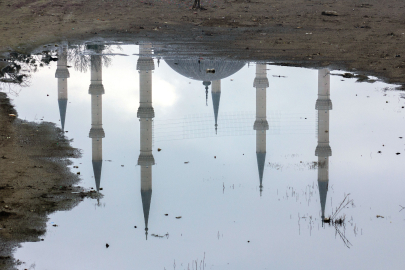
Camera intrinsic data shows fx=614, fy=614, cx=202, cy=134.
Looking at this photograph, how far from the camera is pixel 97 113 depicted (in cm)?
1376

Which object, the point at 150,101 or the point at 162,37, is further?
the point at 162,37

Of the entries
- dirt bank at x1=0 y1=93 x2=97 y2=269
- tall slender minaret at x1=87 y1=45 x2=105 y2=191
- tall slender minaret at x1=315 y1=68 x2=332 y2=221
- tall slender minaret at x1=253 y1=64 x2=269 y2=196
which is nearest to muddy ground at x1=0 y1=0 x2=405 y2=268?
dirt bank at x1=0 y1=93 x2=97 y2=269

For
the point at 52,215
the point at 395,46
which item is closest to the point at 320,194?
the point at 52,215

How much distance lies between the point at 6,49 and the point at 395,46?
12.8 m

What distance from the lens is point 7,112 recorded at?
13.1 meters

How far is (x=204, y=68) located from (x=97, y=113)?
612 centimetres

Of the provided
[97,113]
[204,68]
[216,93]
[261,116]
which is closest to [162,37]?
[204,68]

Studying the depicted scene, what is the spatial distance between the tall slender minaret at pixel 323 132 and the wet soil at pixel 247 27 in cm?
158

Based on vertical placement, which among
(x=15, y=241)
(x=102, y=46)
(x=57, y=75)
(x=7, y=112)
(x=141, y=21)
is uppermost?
(x=141, y=21)

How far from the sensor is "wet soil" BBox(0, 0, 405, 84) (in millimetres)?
19125

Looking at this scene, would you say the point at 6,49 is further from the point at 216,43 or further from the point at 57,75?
the point at 216,43

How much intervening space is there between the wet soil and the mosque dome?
0.73m

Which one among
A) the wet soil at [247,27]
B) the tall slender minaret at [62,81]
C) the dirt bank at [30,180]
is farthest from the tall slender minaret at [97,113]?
the wet soil at [247,27]

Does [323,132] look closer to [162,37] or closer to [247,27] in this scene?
[162,37]
